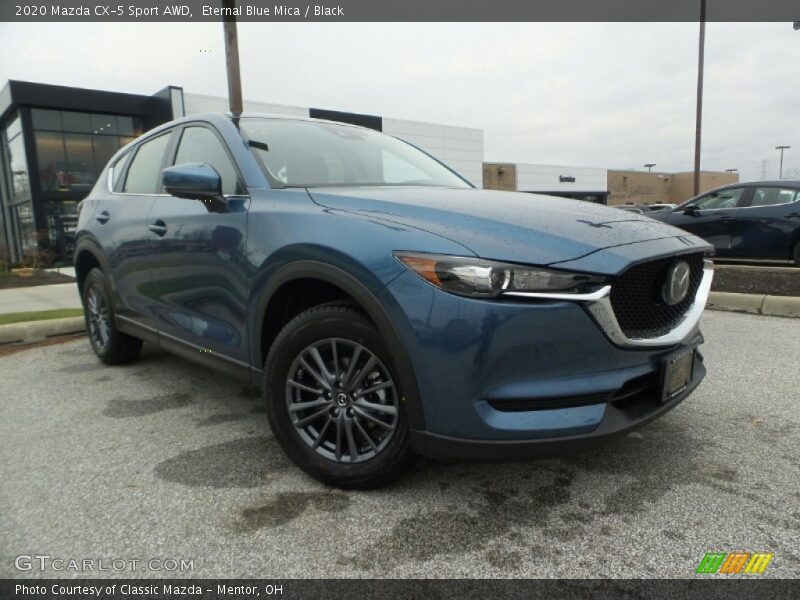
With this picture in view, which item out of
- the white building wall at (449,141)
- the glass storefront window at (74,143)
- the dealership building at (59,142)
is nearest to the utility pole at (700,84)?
the dealership building at (59,142)

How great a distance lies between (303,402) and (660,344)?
57.1 inches

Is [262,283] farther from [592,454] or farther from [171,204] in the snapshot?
[592,454]

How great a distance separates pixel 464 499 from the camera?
218 cm

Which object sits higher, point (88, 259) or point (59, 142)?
point (59, 142)

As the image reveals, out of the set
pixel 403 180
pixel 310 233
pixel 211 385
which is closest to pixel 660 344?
pixel 310 233

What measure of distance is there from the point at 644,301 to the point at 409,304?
36.0 inches

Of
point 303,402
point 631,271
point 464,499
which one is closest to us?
point 631,271

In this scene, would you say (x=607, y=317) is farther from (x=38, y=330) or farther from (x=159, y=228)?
(x=38, y=330)

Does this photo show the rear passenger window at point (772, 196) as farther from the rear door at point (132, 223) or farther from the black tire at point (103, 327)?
the black tire at point (103, 327)

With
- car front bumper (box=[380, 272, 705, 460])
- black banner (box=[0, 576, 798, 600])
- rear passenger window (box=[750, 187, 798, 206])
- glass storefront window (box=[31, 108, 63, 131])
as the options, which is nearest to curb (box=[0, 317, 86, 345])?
black banner (box=[0, 576, 798, 600])

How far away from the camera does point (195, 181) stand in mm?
2574

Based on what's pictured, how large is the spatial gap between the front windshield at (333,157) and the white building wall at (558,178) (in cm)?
3666

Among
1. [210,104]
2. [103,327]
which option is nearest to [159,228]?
[103,327]

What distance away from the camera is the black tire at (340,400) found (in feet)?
6.84
